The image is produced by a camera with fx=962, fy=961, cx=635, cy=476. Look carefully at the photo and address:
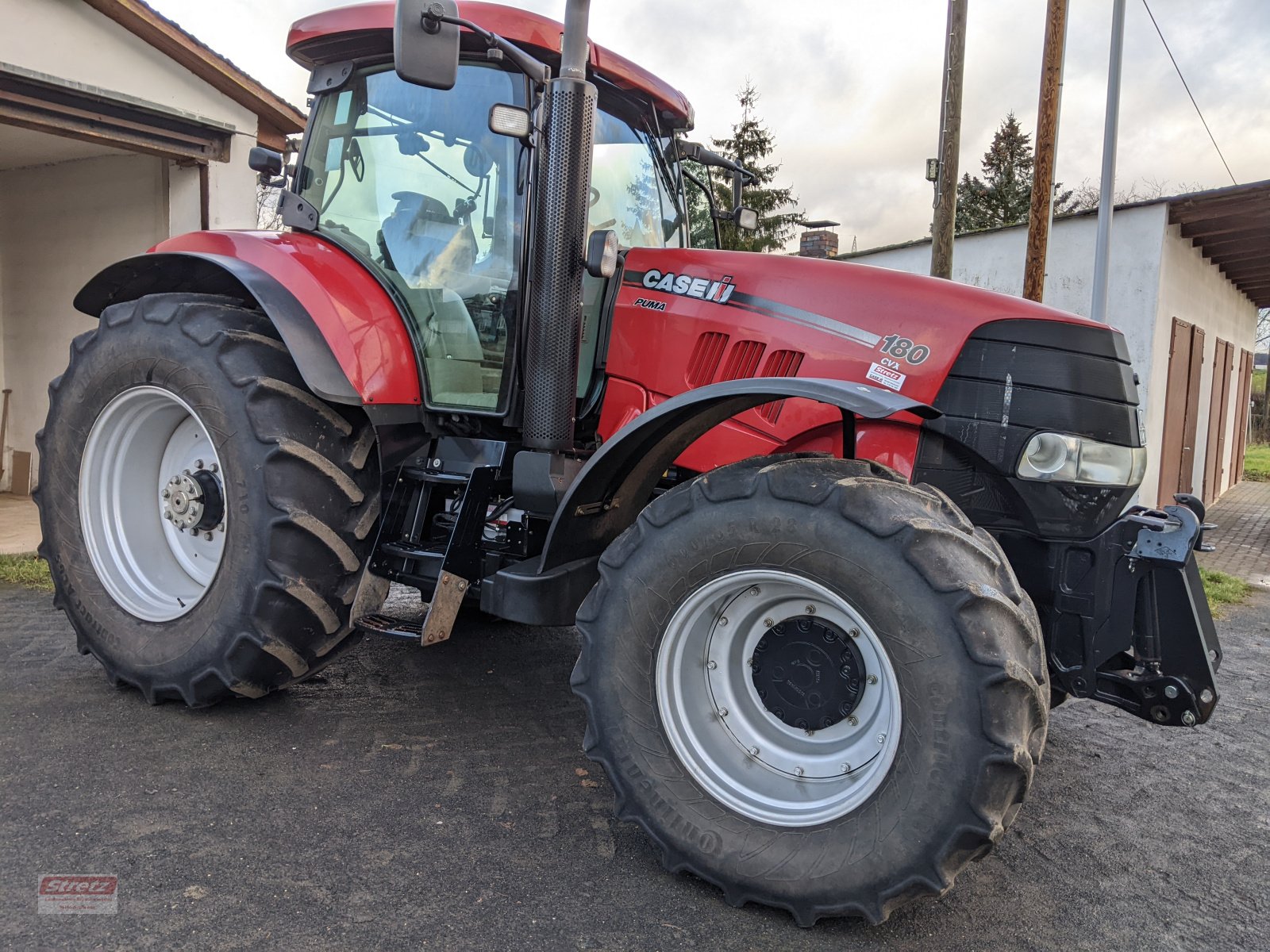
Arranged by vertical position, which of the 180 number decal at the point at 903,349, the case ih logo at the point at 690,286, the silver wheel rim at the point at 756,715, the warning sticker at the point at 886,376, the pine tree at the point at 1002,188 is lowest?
the silver wheel rim at the point at 756,715

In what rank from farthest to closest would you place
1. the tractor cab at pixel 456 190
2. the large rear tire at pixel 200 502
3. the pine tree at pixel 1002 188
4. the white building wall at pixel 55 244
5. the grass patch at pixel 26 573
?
the pine tree at pixel 1002 188
the white building wall at pixel 55 244
the grass patch at pixel 26 573
the tractor cab at pixel 456 190
the large rear tire at pixel 200 502

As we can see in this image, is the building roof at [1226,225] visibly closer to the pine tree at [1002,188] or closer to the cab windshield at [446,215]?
the cab windshield at [446,215]

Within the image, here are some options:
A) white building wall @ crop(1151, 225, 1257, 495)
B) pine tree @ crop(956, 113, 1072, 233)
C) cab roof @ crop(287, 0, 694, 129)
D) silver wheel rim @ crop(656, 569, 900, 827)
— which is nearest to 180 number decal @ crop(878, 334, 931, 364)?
silver wheel rim @ crop(656, 569, 900, 827)

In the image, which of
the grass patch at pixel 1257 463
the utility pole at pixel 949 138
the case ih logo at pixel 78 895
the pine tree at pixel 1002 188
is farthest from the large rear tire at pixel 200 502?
the pine tree at pixel 1002 188

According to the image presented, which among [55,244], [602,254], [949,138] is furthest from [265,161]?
[949,138]

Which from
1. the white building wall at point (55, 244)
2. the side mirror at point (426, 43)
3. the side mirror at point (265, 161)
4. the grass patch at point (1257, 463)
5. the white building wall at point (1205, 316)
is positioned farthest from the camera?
the grass patch at point (1257, 463)

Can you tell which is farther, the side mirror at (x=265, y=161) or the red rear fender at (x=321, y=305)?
the side mirror at (x=265, y=161)

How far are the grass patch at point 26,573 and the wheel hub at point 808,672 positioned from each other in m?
4.48

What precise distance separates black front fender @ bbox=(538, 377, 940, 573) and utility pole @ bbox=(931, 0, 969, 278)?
23.1ft

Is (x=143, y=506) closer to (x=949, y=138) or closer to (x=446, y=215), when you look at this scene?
(x=446, y=215)

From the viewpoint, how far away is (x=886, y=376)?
2828 millimetres

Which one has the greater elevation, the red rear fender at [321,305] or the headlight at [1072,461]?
the red rear fender at [321,305]

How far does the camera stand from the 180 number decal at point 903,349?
2812mm

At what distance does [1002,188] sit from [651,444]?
3560 centimetres
